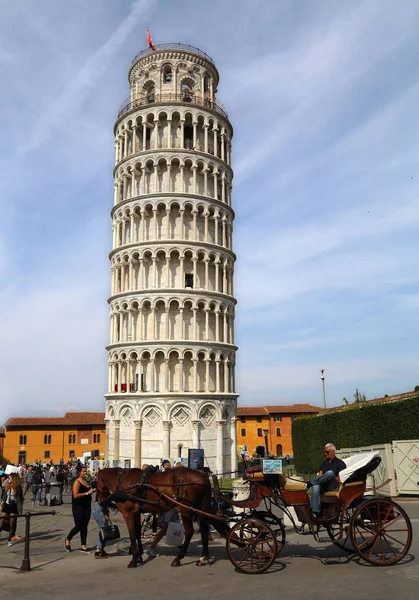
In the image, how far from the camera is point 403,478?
18906mm

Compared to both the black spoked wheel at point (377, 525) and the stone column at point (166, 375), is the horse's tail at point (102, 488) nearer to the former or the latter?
the black spoked wheel at point (377, 525)

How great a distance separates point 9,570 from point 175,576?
154 inches

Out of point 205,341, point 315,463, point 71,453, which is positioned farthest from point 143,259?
point 71,453

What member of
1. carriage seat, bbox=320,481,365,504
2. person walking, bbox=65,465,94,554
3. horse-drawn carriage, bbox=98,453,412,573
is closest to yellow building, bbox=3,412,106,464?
person walking, bbox=65,465,94,554

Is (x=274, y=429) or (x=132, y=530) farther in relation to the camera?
(x=274, y=429)

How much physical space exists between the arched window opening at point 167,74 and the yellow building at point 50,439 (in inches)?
2115

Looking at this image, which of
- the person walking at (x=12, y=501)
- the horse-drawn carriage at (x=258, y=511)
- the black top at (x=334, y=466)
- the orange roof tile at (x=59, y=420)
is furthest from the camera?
the orange roof tile at (x=59, y=420)

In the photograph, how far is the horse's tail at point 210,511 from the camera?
36.3 feet

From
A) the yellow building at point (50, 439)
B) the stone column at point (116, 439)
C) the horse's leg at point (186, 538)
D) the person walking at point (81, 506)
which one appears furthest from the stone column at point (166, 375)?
the yellow building at point (50, 439)

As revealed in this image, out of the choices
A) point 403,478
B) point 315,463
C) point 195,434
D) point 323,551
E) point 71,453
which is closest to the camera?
point 323,551

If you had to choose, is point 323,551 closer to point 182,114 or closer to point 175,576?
point 175,576

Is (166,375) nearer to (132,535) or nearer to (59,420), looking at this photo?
(132,535)

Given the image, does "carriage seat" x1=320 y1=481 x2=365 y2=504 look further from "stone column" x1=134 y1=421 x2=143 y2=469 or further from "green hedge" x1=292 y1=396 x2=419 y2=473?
"stone column" x1=134 y1=421 x2=143 y2=469

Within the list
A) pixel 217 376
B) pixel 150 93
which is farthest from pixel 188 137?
pixel 217 376
